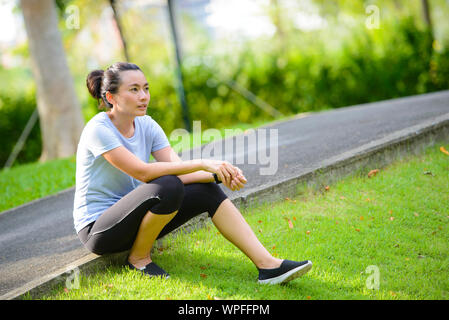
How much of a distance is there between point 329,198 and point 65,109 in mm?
7547

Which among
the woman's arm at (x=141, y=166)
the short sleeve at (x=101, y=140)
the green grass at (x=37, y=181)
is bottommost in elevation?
the green grass at (x=37, y=181)

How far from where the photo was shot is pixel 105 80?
11.3 feet

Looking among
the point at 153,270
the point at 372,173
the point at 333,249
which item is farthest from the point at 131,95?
the point at 372,173

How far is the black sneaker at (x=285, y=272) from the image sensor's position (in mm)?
3100

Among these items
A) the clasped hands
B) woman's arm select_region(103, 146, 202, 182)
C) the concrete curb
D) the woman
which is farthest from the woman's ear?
the concrete curb

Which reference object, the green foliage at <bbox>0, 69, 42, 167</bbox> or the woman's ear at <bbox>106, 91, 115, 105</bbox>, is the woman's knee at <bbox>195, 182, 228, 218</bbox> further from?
the green foliage at <bbox>0, 69, 42, 167</bbox>

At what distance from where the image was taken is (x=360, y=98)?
1227 cm

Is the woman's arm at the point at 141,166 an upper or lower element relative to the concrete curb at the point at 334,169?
upper

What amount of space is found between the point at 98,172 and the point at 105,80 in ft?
2.18

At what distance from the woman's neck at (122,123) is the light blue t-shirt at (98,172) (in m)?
0.05

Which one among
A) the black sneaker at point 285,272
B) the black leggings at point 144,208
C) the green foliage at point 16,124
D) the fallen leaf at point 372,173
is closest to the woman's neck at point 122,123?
the black leggings at point 144,208

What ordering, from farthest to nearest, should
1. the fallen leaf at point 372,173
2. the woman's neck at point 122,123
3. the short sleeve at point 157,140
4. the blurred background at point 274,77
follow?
the blurred background at point 274,77 → the fallen leaf at point 372,173 → the short sleeve at point 157,140 → the woman's neck at point 122,123

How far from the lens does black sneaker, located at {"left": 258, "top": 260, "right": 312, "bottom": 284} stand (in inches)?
122

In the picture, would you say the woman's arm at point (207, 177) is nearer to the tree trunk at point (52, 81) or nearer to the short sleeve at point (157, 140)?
the short sleeve at point (157, 140)
